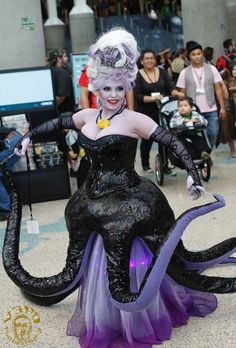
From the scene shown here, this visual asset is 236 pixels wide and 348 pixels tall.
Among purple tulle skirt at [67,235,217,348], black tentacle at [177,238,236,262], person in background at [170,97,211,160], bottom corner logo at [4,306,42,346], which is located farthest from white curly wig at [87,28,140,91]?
person in background at [170,97,211,160]

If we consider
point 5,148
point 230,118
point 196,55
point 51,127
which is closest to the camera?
point 51,127

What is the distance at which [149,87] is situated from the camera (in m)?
7.68

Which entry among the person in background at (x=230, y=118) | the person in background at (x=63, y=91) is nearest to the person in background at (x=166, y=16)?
the person in background at (x=230, y=118)

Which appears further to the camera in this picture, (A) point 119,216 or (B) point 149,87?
(B) point 149,87

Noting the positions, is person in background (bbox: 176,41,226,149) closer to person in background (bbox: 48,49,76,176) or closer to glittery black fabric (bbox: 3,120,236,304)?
person in background (bbox: 48,49,76,176)

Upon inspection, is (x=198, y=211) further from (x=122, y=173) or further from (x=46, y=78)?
(x=46, y=78)

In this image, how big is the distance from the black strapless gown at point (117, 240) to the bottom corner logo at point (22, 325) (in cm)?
31

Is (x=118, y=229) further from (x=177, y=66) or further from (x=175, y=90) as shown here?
(x=177, y=66)

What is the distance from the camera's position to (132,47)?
3488mm

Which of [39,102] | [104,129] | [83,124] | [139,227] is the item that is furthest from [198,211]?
[39,102]

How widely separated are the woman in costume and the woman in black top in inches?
158

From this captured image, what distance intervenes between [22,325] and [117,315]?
702 millimetres

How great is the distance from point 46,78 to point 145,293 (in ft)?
14.8

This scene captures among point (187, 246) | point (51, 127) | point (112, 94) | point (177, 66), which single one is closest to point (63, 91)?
point (187, 246)
